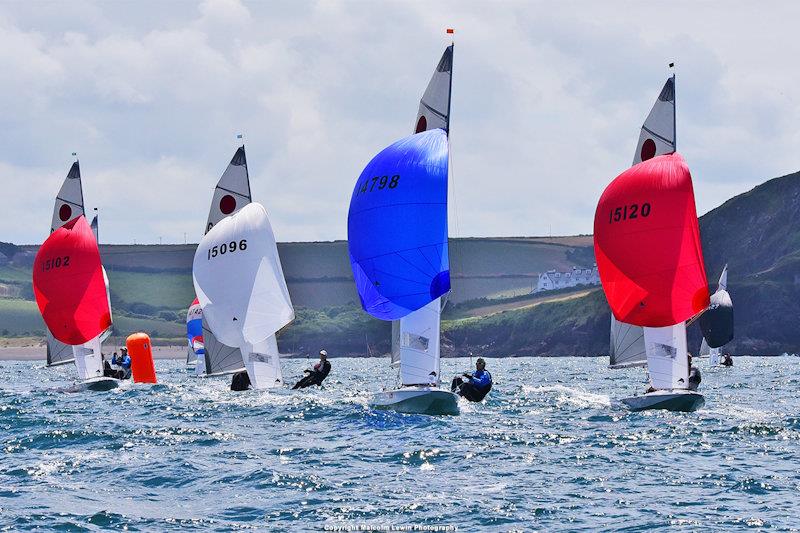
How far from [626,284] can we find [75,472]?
1837 centimetres

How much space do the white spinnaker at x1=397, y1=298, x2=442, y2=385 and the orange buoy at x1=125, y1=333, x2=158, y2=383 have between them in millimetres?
24111

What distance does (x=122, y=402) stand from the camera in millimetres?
41656

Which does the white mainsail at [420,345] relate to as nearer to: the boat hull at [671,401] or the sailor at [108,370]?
the boat hull at [671,401]

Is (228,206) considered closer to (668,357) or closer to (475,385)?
(475,385)

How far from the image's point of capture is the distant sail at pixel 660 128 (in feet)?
132

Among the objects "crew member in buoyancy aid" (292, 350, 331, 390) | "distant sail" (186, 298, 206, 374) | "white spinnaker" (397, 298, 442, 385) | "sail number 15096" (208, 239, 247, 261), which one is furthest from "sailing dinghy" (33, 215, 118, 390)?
"distant sail" (186, 298, 206, 374)

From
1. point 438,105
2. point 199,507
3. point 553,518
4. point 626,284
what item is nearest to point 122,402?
point 438,105

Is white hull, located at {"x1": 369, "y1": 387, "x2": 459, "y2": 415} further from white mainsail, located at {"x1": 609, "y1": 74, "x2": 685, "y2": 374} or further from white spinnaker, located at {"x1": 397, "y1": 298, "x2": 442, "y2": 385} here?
white mainsail, located at {"x1": 609, "y1": 74, "x2": 685, "y2": 374}

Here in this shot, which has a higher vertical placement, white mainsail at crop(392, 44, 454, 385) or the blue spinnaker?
the blue spinnaker

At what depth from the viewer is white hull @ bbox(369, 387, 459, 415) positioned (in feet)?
107

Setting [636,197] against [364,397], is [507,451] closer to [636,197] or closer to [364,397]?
[636,197]

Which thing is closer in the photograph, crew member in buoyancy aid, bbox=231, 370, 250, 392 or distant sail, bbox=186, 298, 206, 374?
crew member in buoyancy aid, bbox=231, 370, 250, 392

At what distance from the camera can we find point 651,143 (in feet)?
133

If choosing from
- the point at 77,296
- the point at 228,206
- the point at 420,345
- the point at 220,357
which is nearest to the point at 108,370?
the point at 77,296
